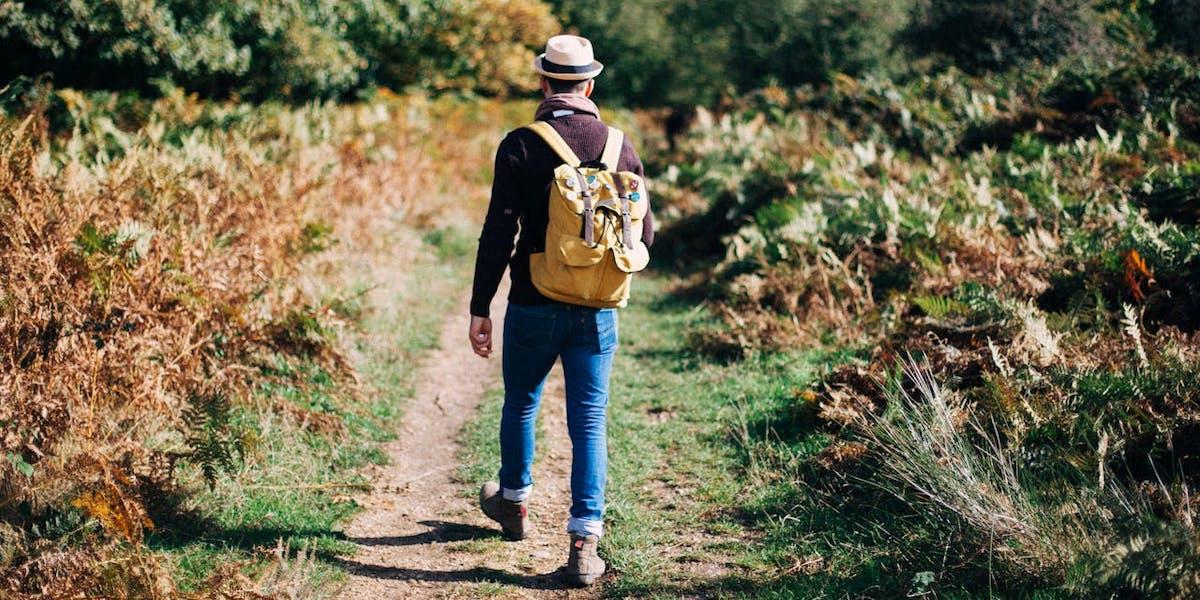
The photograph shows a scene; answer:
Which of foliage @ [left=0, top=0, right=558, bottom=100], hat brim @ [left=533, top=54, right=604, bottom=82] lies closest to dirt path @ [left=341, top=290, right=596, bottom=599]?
hat brim @ [left=533, top=54, right=604, bottom=82]

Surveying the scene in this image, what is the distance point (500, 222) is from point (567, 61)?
2.21ft

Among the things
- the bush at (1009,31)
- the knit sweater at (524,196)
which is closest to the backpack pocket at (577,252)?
the knit sweater at (524,196)

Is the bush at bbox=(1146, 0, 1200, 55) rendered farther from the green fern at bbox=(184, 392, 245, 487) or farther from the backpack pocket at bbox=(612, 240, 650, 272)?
the green fern at bbox=(184, 392, 245, 487)

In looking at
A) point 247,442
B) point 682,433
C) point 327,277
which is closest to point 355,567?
point 247,442

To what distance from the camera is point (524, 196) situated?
398 cm

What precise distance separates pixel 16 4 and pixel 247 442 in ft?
24.3

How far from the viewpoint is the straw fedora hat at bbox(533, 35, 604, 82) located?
155 inches

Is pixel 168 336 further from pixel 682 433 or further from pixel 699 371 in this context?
pixel 699 371

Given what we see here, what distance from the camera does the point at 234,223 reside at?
6.94 meters

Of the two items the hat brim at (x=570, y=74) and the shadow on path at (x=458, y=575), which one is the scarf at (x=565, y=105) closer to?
the hat brim at (x=570, y=74)

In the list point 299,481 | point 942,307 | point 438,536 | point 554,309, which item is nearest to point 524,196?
point 554,309

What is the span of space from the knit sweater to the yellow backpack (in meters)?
0.05

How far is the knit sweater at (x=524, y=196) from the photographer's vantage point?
3918 mm

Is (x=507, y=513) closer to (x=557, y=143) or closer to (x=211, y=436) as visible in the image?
(x=211, y=436)
